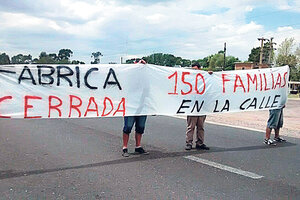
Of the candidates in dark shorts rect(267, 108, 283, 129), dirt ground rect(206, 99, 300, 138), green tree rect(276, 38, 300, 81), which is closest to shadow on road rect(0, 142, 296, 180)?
dark shorts rect(267, 108, 283, 129)

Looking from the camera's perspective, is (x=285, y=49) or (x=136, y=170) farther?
(x=285, y=49)

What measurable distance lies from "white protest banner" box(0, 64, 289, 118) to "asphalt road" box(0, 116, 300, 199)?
89 centimetres

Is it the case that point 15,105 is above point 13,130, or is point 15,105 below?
above

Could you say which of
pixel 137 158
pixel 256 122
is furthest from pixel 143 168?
pixel 256 122

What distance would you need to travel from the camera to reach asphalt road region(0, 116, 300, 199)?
4.20 metres

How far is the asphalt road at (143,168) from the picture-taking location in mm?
4203

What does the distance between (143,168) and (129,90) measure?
5.16ft

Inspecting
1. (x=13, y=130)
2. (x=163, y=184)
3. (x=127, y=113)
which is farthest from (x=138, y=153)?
(x=13, y=130)

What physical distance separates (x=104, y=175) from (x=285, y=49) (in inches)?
2254

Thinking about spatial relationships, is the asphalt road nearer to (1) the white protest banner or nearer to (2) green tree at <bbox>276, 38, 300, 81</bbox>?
(1) the white protest banner

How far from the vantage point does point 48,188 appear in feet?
14.0

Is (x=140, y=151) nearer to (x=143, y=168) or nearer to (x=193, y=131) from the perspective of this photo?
(x=143, y=168)

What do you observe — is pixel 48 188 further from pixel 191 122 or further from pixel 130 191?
pixel 191 122

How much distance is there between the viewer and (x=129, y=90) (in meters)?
6.01
